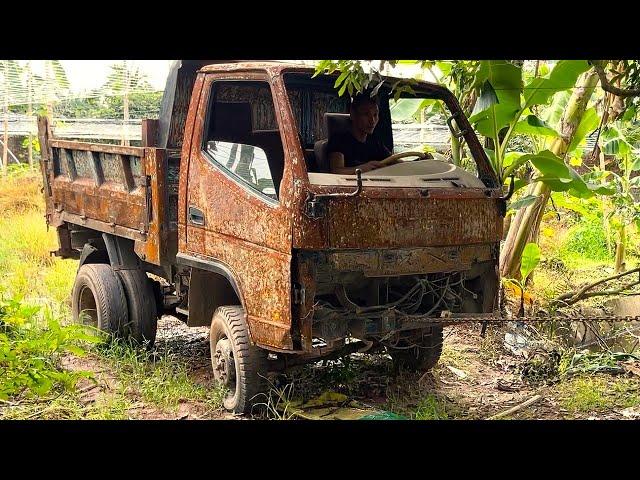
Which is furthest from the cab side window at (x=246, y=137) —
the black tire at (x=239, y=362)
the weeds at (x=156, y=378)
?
the weeds at (x=156, y=378)

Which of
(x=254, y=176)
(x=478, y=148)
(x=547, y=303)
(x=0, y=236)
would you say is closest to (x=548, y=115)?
(x=547, y=303)

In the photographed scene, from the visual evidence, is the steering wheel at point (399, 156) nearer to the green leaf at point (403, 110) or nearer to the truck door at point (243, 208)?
the truck door at point (243, 208)

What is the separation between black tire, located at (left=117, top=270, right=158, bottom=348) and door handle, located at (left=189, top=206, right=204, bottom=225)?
4.26ft

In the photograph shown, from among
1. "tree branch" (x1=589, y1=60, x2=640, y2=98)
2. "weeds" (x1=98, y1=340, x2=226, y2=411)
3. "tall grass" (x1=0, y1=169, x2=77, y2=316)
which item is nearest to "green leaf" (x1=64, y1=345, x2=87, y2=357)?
"weeds" (x1=98, y1=340, x2=226, y2=411)

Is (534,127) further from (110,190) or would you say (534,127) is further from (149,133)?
(110,190)

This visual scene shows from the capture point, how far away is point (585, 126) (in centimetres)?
721

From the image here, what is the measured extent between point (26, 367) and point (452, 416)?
9.79 ft

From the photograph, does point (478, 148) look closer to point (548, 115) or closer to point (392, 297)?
point (392, 297)

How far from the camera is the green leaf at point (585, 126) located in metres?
7.17

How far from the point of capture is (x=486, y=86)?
5.82 meters

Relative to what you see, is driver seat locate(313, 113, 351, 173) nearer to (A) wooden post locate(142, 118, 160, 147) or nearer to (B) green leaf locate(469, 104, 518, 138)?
(B) green leaf locate(469, 104, 518, 138)

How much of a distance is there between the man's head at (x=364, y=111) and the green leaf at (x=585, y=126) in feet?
9.04

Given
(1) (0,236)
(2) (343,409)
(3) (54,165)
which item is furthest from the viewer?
(1) (0,236)

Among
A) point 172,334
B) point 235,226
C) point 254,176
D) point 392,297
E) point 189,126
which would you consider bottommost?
point 172,334
